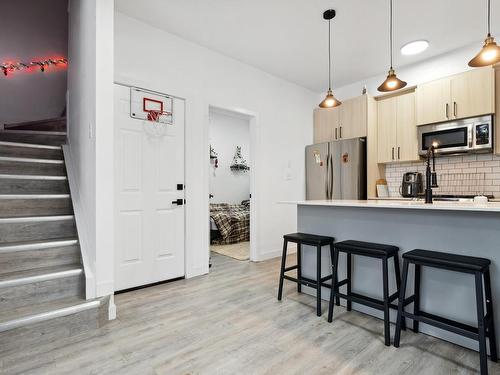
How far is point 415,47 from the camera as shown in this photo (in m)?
3.62

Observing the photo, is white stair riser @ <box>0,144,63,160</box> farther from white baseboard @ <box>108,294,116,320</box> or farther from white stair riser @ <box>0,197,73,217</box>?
white baseboard @ <box>108,294,116,320</box>

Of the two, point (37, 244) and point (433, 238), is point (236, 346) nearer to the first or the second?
point (433, 238)

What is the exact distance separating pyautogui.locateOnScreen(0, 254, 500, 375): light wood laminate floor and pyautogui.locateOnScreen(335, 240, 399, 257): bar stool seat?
1.99ft

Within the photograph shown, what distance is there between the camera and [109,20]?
7.50ft

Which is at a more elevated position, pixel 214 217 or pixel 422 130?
pixel 422 130

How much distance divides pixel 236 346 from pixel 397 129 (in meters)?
3.89

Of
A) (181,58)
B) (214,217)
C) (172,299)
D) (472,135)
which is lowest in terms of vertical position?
(172,299)

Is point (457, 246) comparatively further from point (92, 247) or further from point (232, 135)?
point (232, 135)

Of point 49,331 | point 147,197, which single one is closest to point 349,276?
point 147,197

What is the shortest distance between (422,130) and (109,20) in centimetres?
404

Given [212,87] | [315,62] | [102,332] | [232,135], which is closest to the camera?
[102,332]

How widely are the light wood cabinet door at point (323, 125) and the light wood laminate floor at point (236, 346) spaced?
10.4ft

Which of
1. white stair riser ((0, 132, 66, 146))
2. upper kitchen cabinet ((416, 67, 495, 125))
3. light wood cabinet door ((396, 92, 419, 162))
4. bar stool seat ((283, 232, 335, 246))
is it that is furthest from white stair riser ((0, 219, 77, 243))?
upper kitchen cabinet ((416, 67, 495, 125))

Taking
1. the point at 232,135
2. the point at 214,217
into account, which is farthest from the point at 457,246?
the point at 232,135
